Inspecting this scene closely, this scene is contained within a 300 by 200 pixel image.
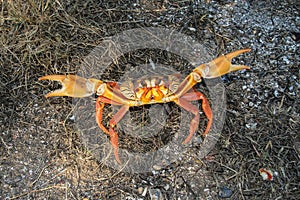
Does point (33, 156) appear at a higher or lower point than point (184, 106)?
lower

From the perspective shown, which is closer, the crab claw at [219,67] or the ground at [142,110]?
Result: the ground at [142,110]

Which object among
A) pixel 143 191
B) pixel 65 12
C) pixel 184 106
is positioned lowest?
Answer: pixel 143 191

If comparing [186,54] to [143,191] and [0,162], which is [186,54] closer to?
[143,191]

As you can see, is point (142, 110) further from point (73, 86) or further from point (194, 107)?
point (73, 86)

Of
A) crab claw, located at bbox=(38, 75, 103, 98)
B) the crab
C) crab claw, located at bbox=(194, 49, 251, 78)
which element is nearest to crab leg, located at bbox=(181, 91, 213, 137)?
the crab

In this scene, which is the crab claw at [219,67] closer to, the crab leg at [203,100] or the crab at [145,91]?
the crab at [145,91]

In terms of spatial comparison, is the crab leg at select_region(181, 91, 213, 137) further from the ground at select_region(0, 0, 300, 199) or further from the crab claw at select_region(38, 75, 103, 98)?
the crab claw at select_region(38, 75, 103, 98)

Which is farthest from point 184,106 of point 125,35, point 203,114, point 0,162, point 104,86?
point 0,162

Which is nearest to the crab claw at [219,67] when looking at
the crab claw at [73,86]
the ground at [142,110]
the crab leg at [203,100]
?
the crab leg at [203,100]
